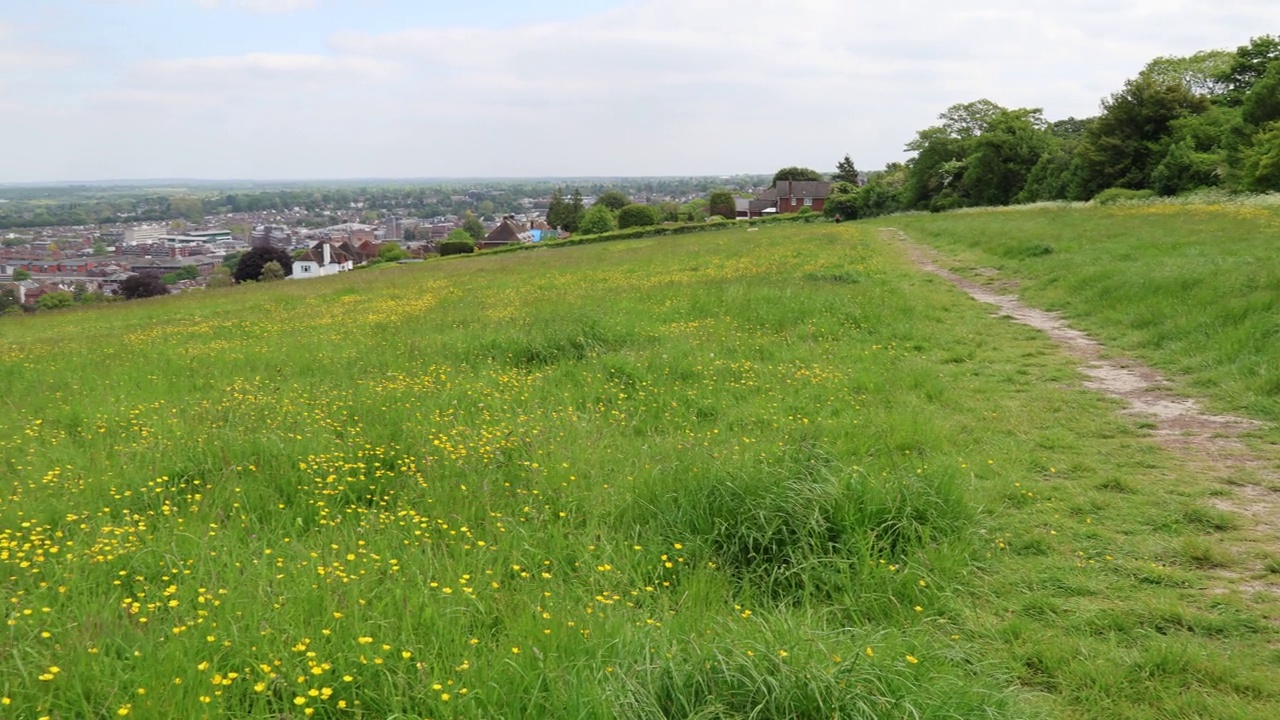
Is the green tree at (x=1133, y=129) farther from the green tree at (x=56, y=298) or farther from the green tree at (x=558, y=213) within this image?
the green tree at (x=558, y=213)

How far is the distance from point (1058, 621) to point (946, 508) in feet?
3.67

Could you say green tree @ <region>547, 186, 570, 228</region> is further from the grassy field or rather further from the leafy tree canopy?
the grassy field

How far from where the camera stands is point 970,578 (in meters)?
4.55

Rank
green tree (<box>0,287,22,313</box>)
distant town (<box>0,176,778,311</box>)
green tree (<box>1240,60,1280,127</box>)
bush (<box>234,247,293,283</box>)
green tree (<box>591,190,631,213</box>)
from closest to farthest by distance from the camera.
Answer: green tree (<box>1240,60,1280,127</box>)
green tree (<box>0,287,22,313</box>)
distant town (<box>0,176,778,311</box>)
bush (<box>234,247,293,283</box>)
green tree (<box>591,190,631,213</box>)

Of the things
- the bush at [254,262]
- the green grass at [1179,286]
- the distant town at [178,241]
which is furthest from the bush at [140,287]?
the green grass at [1179,286]

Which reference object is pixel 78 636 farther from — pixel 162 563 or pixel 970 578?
pixel 970 578

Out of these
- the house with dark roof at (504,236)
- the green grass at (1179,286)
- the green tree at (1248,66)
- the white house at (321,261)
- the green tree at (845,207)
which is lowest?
the white house at (321,261)

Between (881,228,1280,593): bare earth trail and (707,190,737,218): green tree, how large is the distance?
113012mm

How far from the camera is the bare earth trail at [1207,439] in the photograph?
4957 millimetres

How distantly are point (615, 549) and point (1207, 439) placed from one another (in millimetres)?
5774

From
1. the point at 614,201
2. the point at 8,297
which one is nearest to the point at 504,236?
the point at 614,201

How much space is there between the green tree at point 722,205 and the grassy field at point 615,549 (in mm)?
115934

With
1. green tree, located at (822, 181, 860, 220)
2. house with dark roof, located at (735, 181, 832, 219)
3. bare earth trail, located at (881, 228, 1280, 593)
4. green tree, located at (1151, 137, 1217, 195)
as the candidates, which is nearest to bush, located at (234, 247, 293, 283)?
green tree, located at (822, 181, 860, 220)

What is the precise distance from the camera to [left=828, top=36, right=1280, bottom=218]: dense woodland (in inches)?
1549
